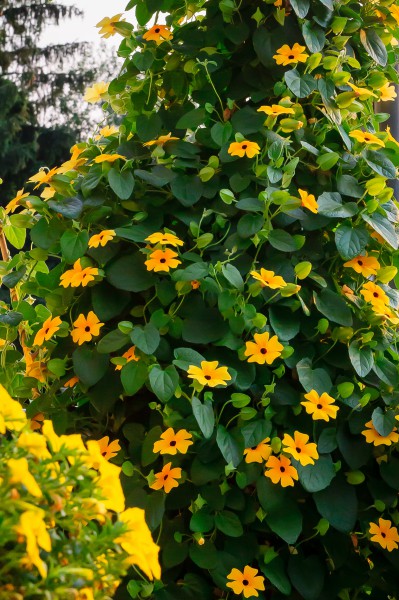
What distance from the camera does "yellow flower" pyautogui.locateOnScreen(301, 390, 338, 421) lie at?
1.01m

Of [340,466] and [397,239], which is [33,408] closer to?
[340,466]

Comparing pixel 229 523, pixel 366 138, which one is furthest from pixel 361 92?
pixel 229 523

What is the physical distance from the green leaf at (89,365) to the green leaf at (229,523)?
23 centimetres

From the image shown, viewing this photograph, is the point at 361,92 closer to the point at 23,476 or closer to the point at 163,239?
the point at 163,239

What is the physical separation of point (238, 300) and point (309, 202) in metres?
0.16

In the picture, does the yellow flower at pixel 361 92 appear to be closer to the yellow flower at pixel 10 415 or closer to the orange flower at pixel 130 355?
the orange flower at pixel 130 355

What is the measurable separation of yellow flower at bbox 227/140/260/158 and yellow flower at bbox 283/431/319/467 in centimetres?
36

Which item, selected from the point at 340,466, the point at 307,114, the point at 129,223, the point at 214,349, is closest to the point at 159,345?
the point at 214,349

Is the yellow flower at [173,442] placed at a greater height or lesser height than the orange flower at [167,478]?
greater

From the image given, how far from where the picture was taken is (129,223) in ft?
3.64

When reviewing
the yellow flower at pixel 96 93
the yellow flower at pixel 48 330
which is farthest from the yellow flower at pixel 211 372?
the yellow flower at pixel 96 93

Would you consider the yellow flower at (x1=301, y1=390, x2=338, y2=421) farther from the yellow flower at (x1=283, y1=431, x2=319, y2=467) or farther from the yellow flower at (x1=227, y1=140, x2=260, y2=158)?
the yellow flower at (x1=227, y1=140, x2=260, y2=158)

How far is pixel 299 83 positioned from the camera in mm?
1104

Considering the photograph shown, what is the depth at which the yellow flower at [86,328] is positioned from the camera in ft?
3.44
